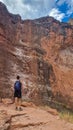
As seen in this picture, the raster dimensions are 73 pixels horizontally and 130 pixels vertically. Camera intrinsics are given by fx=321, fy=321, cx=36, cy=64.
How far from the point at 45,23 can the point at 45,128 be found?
30602mm

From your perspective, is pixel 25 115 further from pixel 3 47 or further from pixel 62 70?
pixel 62 70

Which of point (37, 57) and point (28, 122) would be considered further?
point (37, 57)

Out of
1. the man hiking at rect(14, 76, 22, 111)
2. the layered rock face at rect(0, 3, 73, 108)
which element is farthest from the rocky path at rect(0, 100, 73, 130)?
the layered rock face at rect(0, 3, 73, 108)

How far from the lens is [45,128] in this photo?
13.8m

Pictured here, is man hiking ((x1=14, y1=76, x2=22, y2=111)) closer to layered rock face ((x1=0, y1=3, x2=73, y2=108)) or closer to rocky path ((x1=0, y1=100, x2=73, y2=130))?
rocky path ((x1=0, y1=100, x2=73, y2=130))

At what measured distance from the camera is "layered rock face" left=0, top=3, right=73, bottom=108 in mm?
31250

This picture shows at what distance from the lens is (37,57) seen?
1394 inches

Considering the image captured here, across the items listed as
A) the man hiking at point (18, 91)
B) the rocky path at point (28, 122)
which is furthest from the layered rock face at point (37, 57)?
the rocky path at point (28, 122)

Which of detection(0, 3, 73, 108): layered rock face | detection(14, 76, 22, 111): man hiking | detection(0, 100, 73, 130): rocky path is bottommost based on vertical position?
detection(0, 100, 73, 130): rocky path

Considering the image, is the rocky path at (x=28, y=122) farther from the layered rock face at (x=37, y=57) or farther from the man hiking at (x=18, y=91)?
the layered rock face at (x=37, y=57)

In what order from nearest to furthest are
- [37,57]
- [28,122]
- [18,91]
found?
[28,122]
[18,91]
[37,57]

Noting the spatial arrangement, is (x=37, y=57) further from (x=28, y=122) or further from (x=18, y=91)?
(x=28, y=122)

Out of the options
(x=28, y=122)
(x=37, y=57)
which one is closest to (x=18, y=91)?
(x=28, y=122)

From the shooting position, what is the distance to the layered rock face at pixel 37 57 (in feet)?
103
